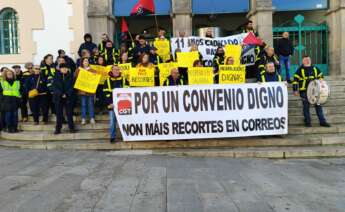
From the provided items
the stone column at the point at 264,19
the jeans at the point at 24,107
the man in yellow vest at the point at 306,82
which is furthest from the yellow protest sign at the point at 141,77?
the stone column at the point at 264,19

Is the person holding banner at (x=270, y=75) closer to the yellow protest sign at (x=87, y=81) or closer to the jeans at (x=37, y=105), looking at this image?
the yellow protest sign at (x=87, y=81)

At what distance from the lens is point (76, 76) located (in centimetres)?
1063

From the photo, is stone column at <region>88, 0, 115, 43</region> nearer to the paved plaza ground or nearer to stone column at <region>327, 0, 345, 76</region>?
the paved plaza ground

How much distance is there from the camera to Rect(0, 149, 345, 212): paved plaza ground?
5168mm

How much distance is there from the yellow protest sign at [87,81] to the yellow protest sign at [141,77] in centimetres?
103

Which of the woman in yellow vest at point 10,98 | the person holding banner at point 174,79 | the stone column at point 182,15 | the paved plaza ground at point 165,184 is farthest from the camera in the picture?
the stone column at point 182,15

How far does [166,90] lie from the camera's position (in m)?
9.28

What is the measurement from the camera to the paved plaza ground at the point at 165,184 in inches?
203

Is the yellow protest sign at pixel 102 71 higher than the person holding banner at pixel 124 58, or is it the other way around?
the person holding banner at pixel 124 58

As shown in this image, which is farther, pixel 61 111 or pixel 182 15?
pixel 182 15

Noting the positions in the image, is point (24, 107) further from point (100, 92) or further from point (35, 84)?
point (100, 92)

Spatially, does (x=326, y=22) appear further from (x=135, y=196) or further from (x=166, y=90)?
(x=135, y=196)

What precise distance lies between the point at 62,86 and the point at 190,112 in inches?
137

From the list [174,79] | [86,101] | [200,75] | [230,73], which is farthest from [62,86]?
[230,73]
